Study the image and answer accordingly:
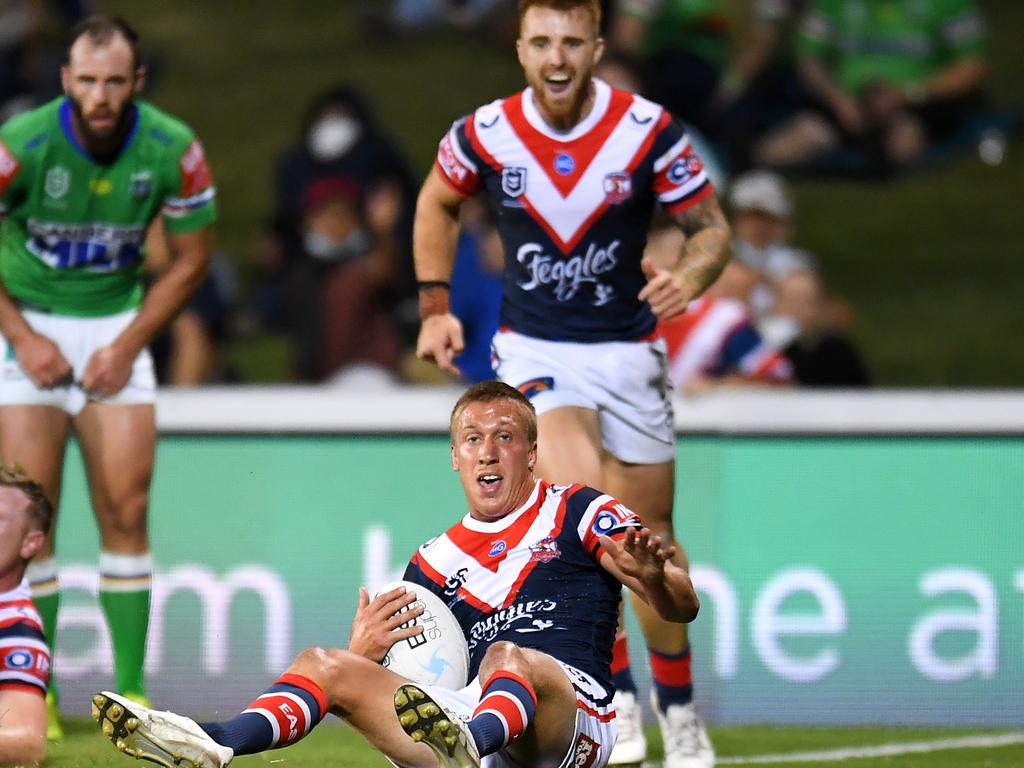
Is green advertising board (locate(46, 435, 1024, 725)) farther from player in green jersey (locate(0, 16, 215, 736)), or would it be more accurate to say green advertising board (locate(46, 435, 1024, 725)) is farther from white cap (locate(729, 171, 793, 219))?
white cap (locate(729, 171, 793, 219))

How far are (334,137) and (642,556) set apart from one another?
6880mm

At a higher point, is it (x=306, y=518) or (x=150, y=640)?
(x=306, y=518)

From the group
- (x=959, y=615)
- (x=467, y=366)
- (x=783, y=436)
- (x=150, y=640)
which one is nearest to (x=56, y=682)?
(x=150, y=640)

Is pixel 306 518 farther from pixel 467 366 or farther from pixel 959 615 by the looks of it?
pixel 959 615

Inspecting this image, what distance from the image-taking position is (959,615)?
25.6 ft

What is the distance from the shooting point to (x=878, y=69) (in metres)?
13.1

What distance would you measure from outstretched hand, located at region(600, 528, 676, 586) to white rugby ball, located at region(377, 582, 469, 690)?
1.76 ft

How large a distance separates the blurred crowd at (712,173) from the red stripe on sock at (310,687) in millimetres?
3429

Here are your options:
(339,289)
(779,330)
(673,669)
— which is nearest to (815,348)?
(779,330)

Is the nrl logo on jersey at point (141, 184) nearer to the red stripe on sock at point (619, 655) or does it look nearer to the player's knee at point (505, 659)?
the red stripe on sock at point (619, 655)

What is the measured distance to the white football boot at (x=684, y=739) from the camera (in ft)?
21.4

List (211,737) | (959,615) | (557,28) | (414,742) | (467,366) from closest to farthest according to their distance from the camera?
(211,737)
(414,742)
(557,28)
(959,615)
(467,366)

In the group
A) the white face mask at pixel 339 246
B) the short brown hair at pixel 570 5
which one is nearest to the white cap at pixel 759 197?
the white face mask at pixel 339 246

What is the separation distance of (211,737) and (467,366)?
460 centimetres
